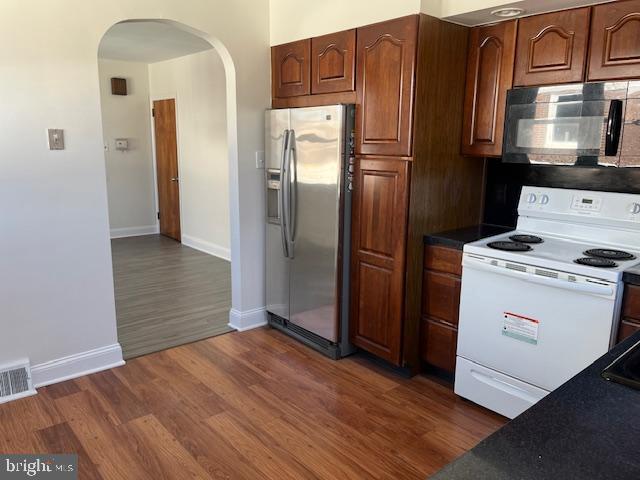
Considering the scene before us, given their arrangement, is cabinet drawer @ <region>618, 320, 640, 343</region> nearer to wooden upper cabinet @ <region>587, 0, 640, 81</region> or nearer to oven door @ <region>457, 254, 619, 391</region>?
oven door @ <region>457, 254, 619, 391</region>

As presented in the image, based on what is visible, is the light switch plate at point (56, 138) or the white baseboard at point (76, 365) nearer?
the light switch plate at point (56, 138)

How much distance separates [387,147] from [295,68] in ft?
3.41

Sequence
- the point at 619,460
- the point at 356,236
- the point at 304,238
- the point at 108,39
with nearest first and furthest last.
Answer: the point at 619,460
the point at 356,236
the point at 304,238
the point at 108,39

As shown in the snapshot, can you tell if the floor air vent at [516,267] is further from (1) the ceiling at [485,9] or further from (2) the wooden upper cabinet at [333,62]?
(2) the wooden upper cabinet at [333,62]

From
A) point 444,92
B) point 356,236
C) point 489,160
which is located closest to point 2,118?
point 356,236

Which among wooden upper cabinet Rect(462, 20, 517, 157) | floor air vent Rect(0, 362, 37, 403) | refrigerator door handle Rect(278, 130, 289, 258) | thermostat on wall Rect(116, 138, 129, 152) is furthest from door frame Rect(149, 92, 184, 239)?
wooden upper cabinet Rect(462, 20, 517, 157)

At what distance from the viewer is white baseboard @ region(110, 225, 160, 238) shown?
6.98m

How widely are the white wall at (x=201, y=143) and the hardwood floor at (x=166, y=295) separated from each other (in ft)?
1.08

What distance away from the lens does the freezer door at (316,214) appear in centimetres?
304

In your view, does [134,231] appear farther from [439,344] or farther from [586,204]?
[586,204]

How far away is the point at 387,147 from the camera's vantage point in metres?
2.84

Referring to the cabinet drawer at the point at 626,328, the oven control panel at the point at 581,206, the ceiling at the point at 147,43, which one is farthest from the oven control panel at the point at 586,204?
the ceiling at the point at 147,43

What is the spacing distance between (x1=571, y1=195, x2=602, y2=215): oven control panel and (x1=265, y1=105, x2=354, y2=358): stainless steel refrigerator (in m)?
1.28

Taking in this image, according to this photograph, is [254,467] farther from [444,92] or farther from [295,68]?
[295,68]
